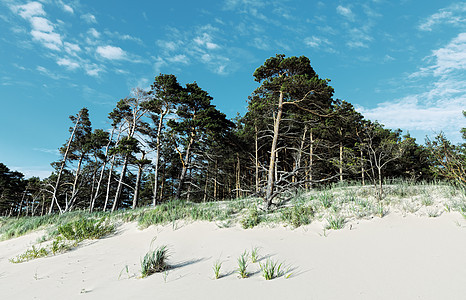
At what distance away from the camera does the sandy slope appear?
2621mm

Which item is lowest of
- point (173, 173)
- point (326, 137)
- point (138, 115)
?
point (173, 173)

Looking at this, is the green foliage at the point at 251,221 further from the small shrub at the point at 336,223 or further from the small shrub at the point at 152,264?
the small shrub at the point at 152,264

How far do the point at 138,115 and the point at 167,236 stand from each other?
16070mm

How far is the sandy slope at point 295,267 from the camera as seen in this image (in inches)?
103

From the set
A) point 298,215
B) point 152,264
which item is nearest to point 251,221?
point 298,215

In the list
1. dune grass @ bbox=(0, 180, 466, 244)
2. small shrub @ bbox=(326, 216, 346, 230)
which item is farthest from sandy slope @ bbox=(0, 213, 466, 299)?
dune grass @ bbox=(0, 180, 466, 244)

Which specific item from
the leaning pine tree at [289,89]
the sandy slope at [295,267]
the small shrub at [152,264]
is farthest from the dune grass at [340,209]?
the small shrub at [152,264]

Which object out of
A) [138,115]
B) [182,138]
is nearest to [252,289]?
[182,138]

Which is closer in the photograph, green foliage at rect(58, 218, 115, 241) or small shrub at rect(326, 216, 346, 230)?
small shrub at rect(326, 216, 346, 230)

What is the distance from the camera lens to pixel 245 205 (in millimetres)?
8359

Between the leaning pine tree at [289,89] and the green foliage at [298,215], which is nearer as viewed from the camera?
the green foliage at [298,215]

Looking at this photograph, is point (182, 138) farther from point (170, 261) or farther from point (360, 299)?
point (360, 299)

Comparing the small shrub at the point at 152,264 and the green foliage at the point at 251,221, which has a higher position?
the green foliage at the point at 251,221

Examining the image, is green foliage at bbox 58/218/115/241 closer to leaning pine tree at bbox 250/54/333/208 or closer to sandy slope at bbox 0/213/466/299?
sandy slope at bbox 0/213/466/299
